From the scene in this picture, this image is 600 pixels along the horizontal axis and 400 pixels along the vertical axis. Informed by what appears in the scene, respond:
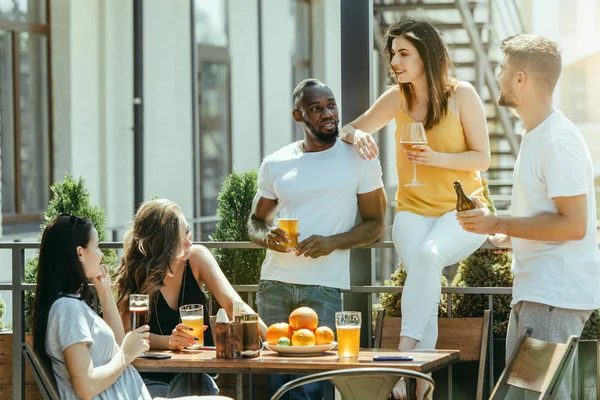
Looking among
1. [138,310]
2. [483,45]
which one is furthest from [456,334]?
[483,45]

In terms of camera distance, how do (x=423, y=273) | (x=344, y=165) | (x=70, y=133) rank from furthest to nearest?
(x=70, y=133) → (x=344, y=165) → (x=423, y=273)

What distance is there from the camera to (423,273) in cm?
408

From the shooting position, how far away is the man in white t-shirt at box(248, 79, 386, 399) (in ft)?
14.4

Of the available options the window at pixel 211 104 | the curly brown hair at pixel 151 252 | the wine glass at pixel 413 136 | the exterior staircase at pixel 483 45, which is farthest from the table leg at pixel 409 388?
the exterior staircase at pixel 483 45

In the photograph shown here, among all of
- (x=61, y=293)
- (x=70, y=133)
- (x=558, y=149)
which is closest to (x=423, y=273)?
(x=558, y=149)

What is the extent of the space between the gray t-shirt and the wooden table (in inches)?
6.1

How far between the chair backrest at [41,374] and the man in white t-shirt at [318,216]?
119 centimetres

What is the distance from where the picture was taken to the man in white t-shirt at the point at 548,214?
355cm

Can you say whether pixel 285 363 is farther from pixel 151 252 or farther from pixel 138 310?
pixel 151 252

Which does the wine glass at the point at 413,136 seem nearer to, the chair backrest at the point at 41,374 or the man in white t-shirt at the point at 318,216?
the man in white t-shirt at the point at 318,216

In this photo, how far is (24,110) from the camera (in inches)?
362

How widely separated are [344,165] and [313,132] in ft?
0.64

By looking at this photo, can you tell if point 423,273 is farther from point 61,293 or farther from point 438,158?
point 61,293

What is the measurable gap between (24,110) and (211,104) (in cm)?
305
